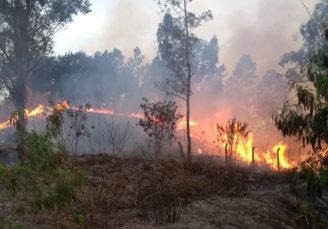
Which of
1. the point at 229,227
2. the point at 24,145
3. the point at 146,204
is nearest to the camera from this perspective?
the point at 24,145

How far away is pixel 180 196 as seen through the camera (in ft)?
31.5

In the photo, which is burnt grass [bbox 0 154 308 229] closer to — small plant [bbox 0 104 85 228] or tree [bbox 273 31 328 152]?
small plant [bbox 0 104 85 228]

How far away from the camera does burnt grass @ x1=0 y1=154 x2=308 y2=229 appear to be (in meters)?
7.50

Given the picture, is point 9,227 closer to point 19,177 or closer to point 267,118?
point 19,177

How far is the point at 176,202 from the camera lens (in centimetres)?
832

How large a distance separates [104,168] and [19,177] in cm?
785

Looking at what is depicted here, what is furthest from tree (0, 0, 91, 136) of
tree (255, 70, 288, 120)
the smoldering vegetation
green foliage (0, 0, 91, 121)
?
tree (255, 70, 288, 120)

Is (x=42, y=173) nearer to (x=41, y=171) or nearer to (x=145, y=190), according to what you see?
(x=41, y=171)

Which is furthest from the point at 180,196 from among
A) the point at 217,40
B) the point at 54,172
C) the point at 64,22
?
the point at 217,40

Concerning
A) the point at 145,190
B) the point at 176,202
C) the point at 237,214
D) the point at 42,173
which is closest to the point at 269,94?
the point at 145,190

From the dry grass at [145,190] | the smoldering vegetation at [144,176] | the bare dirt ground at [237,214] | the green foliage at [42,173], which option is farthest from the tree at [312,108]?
the green foliage at [42,173]

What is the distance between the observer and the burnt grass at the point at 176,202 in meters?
7.50

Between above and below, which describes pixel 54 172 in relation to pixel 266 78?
below

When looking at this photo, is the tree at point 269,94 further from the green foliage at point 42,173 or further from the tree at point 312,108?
the green foliage at point 42,173
